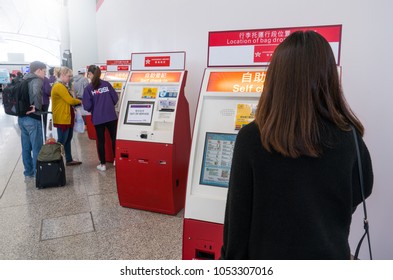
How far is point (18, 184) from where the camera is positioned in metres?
4.08

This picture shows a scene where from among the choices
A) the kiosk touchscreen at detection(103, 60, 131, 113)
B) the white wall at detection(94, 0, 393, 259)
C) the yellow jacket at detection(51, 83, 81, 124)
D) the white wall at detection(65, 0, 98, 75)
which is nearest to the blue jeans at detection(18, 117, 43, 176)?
the yellow jacket at detection(51, 83, 81, 124)

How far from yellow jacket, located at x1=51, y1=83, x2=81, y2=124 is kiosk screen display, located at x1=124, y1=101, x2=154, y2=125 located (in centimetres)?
160

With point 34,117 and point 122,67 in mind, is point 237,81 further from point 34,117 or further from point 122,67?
point 122,67

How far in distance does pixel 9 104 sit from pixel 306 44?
418cm

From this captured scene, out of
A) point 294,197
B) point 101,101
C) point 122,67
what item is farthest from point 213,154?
point 122,67

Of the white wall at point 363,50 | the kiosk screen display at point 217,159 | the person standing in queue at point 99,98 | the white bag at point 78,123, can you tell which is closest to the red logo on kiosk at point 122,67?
the white bag at point 78,123

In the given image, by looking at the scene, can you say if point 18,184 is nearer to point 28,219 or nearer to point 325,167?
point 28,219

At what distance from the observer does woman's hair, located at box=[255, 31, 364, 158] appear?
828 mm

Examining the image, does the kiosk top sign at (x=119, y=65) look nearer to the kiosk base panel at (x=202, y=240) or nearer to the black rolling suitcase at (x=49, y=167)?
the black rolling suitcase at (x=49, y=167)

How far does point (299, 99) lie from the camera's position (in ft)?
2.77

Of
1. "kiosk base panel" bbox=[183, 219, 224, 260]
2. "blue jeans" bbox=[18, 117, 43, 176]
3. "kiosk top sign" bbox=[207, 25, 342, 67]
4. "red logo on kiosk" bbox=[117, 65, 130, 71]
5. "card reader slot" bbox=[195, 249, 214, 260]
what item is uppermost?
"red logo on kiosk" bbox=[117, 65, 130, 71]

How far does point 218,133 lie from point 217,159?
0.15 meters

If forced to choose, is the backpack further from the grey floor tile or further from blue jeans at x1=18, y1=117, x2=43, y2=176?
the grey floor tile

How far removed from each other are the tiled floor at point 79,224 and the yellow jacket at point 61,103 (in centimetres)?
86
